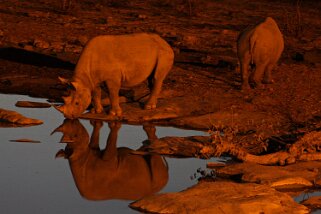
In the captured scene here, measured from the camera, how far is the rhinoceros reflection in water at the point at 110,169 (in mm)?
10797

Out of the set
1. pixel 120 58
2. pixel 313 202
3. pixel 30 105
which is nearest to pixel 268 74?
pixel 120 58

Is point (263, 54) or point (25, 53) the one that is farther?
point (25, 53)

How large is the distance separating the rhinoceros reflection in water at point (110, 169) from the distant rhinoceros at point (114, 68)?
0.71 metres

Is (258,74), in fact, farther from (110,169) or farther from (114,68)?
(110,169)

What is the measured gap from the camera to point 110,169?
1180 centimetres

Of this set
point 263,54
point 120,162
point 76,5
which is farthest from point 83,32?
point 120,162

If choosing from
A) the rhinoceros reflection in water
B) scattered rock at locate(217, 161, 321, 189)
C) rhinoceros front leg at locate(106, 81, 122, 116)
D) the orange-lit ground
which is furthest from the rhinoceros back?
scattered rock at locate(217, 161, 321, 189)

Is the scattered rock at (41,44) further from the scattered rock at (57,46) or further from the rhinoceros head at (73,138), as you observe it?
the rhinoceros head at (73,138)

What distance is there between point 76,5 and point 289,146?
725 inches

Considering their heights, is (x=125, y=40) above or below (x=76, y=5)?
above

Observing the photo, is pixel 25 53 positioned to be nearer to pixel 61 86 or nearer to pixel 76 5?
pixel 61 86

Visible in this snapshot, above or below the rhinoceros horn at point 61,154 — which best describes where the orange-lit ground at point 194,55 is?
below

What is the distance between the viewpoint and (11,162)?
12008 millimetres

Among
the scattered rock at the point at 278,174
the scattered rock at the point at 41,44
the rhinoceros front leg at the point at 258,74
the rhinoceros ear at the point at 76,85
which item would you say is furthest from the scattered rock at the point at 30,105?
the scattered rock at the point at 41,44
